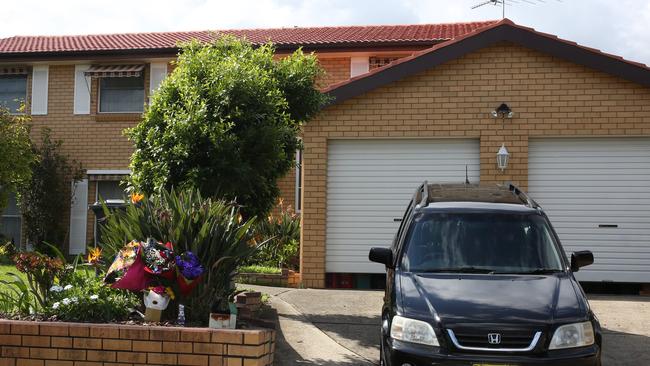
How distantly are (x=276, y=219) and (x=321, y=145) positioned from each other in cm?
282

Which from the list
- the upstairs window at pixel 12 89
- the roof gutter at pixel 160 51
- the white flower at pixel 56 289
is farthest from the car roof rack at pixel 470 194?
the upstairs window at pixel 12 89

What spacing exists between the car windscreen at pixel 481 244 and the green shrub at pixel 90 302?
2.55 meters

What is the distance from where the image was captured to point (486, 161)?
11.9 metres

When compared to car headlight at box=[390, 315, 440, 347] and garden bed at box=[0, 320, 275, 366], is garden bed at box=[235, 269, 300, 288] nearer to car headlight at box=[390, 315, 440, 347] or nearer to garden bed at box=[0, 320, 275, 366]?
garden bed at box=[0, 320, 275, 366]

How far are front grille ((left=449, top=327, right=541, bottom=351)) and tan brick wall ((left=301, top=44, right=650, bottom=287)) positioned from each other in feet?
22.4

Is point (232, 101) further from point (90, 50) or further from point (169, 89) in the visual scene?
point (90, 50)

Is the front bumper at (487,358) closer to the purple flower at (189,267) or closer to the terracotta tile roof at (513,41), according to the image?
the purple flower at (189,267)

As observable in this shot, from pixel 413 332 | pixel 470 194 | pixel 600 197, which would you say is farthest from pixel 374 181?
pixel 413 332

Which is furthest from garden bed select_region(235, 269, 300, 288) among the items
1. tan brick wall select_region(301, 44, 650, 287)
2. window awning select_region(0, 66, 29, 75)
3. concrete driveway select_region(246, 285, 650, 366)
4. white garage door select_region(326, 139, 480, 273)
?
window awning select_region(0, 66, 29, 75)

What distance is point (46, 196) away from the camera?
1681 centimetres

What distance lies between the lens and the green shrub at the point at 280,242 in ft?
44.1

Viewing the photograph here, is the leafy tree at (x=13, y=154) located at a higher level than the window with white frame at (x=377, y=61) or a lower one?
lower

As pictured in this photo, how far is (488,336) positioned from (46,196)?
45.7 feet

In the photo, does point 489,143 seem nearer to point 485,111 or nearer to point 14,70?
point 485,111
